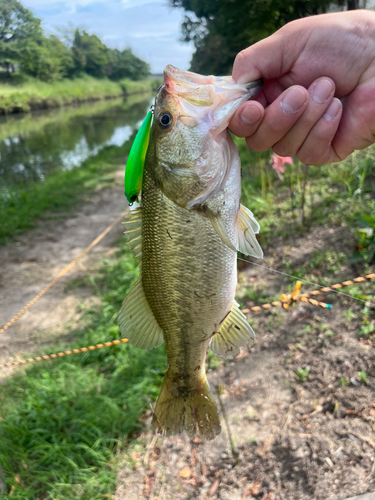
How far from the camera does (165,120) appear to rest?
1388mm

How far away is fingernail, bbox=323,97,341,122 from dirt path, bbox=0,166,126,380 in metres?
4.09

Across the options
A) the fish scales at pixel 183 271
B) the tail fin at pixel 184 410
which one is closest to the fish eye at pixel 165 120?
the fish scales at pixel 183 271

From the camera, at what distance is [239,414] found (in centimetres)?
284

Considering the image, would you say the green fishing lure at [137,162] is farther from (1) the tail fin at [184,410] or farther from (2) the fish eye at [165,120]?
(1) the tail fin at [184,410]

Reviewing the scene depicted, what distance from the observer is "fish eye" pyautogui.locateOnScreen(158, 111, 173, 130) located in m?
1.38

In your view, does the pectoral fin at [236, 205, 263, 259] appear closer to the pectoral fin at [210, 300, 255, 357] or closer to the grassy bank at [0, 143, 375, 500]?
the pectoral fin at [210, 300, 255, 357]

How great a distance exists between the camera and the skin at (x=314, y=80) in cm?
150

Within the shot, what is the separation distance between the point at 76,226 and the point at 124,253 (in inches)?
94.7

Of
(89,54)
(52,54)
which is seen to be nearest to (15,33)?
(52,54)

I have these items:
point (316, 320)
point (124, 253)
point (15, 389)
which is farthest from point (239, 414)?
point (124, 253)

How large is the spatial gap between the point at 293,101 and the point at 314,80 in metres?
0.29

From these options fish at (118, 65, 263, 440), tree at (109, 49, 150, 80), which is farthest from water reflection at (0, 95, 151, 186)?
tree at (109, 49, 150, 80)

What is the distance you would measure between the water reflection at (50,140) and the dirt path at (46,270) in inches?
270

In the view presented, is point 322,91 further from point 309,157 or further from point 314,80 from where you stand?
point 309,157
